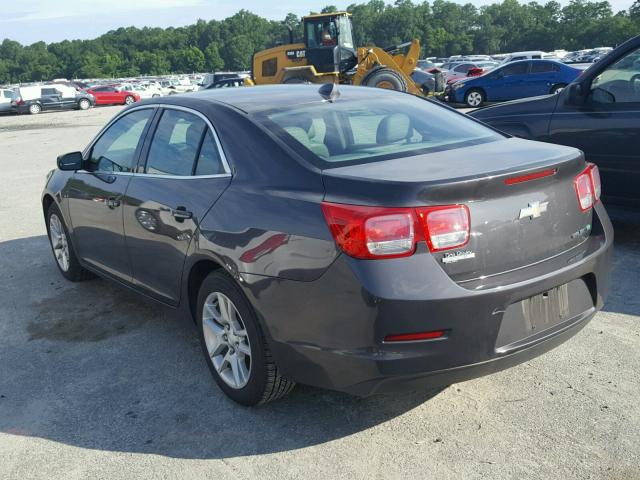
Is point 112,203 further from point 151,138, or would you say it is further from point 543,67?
point 543,67

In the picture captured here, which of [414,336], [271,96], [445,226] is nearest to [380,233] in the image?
[445,226]

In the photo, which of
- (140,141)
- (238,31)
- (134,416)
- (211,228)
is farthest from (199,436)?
(238,31)

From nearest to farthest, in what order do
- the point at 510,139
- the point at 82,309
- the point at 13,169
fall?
the point at 510,139, the point at 82,309, the point at 13,169

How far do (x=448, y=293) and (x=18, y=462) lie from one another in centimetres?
211

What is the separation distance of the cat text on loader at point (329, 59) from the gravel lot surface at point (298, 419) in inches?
697

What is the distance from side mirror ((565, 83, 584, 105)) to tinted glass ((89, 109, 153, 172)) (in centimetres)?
364

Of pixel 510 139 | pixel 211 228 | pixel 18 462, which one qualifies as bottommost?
pixel 18 462

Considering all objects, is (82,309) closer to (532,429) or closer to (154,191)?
(154,191)

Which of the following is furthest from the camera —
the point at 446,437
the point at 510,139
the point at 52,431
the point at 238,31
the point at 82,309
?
the point at 238,31

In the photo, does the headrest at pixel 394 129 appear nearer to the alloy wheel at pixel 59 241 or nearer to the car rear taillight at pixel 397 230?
the car rear taillight at pixel 397 230

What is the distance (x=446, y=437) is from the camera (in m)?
3.19

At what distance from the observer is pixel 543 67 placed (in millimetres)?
23625

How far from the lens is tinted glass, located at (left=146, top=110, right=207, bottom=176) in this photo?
391 cm

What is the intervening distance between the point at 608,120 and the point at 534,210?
3211mm
